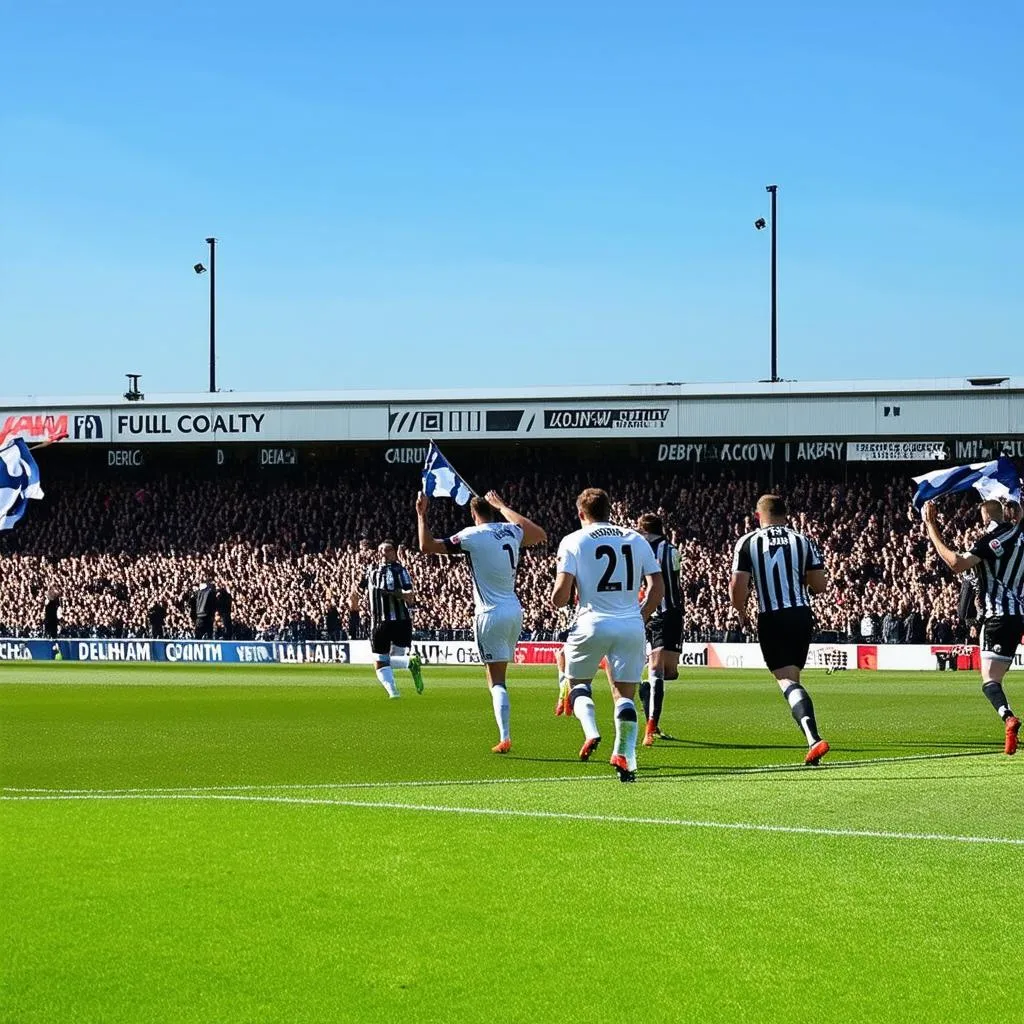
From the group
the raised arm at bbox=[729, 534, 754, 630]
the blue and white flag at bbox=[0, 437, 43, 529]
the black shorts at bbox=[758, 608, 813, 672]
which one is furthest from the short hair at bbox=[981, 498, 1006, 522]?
the blue and white flag at bbox=[0, 437, 43, 529]

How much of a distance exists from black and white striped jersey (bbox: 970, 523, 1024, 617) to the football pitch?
1366 millimetres

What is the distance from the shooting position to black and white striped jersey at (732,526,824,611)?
13055 millimetres

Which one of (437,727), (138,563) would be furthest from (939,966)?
(138,563)

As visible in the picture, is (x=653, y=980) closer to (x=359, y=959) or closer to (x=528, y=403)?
(x=359, y=959)

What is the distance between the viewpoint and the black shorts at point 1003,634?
560 inches

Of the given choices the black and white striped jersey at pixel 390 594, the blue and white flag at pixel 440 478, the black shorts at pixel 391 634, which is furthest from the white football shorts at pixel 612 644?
the blue and white flag at pixel 440 478

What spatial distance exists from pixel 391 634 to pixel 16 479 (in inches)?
232

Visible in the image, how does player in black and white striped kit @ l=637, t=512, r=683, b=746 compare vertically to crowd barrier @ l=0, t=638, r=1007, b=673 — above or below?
above

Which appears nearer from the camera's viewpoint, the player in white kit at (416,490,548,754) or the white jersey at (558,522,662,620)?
the white jersey at (558,522,662,620)

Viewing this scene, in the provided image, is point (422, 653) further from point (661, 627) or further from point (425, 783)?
point (425, 783)

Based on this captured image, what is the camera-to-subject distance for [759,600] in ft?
43.1

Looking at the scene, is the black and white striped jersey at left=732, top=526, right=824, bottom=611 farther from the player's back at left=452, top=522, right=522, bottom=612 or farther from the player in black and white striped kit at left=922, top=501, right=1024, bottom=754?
the player's back at left=452, top=522, right=522, bottom=612

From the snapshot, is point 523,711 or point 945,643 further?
point 945,643

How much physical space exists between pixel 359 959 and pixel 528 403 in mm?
44960
